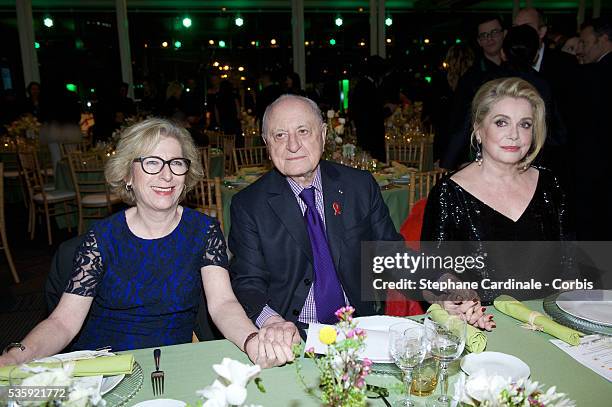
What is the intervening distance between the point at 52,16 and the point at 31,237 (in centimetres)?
600

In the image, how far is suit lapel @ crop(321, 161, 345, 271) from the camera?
7.09ft

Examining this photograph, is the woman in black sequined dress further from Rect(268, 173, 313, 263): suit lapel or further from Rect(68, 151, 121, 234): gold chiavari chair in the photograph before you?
Rect(68, 151, 121, 234): gold chiavari chair

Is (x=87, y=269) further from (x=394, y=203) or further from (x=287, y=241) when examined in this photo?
(x=394, y=203)

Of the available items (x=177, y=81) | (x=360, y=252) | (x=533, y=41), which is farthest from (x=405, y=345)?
(x=177, y=81)

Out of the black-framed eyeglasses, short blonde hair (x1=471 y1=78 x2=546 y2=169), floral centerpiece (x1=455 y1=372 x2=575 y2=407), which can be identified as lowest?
floral centerpiece (x1=455 y1=372 x2=575 y2=407)

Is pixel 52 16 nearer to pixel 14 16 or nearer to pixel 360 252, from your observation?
pixel 14 16

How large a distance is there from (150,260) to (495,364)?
4.09 ft

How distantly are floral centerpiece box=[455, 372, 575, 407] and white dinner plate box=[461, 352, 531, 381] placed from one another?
0.45 m

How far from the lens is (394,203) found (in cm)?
416

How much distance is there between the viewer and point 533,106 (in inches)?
88.2

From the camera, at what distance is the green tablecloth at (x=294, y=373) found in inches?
49.5

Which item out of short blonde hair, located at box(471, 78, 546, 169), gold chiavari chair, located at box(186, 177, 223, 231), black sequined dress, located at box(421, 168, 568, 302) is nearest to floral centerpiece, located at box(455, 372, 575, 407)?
black sequined dress, located at box(421, 168, 568, 302)

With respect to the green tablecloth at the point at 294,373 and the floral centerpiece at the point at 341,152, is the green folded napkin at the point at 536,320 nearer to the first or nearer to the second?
the green tablecloth at the point at 294,373

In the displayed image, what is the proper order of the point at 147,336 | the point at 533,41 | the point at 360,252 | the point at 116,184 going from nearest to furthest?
the point at 147,336 < the point at 116,184 < the point at 360,252 < the point at 533,41
